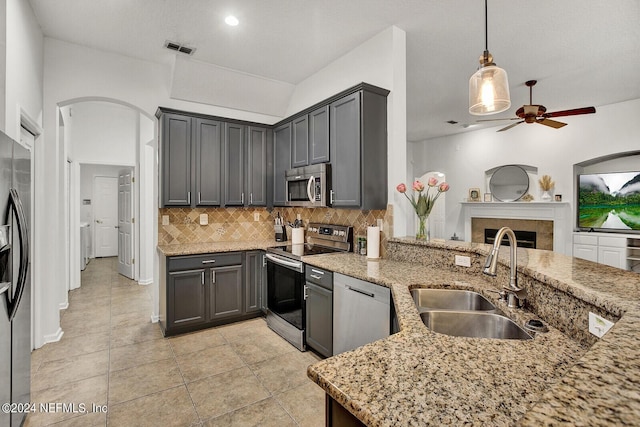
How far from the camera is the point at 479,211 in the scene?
699cm

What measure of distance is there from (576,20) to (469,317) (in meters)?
2.99

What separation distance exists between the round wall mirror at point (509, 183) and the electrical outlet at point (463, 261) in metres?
4.95

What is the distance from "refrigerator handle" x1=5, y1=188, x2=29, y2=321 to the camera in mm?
1710

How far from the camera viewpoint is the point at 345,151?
3141 mm

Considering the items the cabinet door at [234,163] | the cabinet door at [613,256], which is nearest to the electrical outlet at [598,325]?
the cabinet door at [234,163]

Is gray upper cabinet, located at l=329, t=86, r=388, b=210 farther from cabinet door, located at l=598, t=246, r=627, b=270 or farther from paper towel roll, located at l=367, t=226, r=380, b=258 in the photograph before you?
cabinet door, located at l=598, t=246, r=627, b=270

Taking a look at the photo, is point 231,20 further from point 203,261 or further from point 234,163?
point 203,261

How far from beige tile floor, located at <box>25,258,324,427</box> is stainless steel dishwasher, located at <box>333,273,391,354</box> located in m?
0.44

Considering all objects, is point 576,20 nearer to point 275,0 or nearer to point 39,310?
point 275,0

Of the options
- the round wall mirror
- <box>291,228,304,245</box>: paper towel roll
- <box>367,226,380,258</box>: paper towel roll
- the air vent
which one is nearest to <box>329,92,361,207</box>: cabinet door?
<box>367,226,380,258</box>: paper towel roll

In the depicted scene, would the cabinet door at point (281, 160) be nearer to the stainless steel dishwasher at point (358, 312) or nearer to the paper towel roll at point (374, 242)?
the paper towel roll at point (374, 242)

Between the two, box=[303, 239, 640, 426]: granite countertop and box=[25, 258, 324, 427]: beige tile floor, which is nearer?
box=[303, 239, 640, 426]: granite countertop

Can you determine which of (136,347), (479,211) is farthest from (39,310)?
(479,211)

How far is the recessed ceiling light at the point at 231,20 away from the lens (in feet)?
9.23
